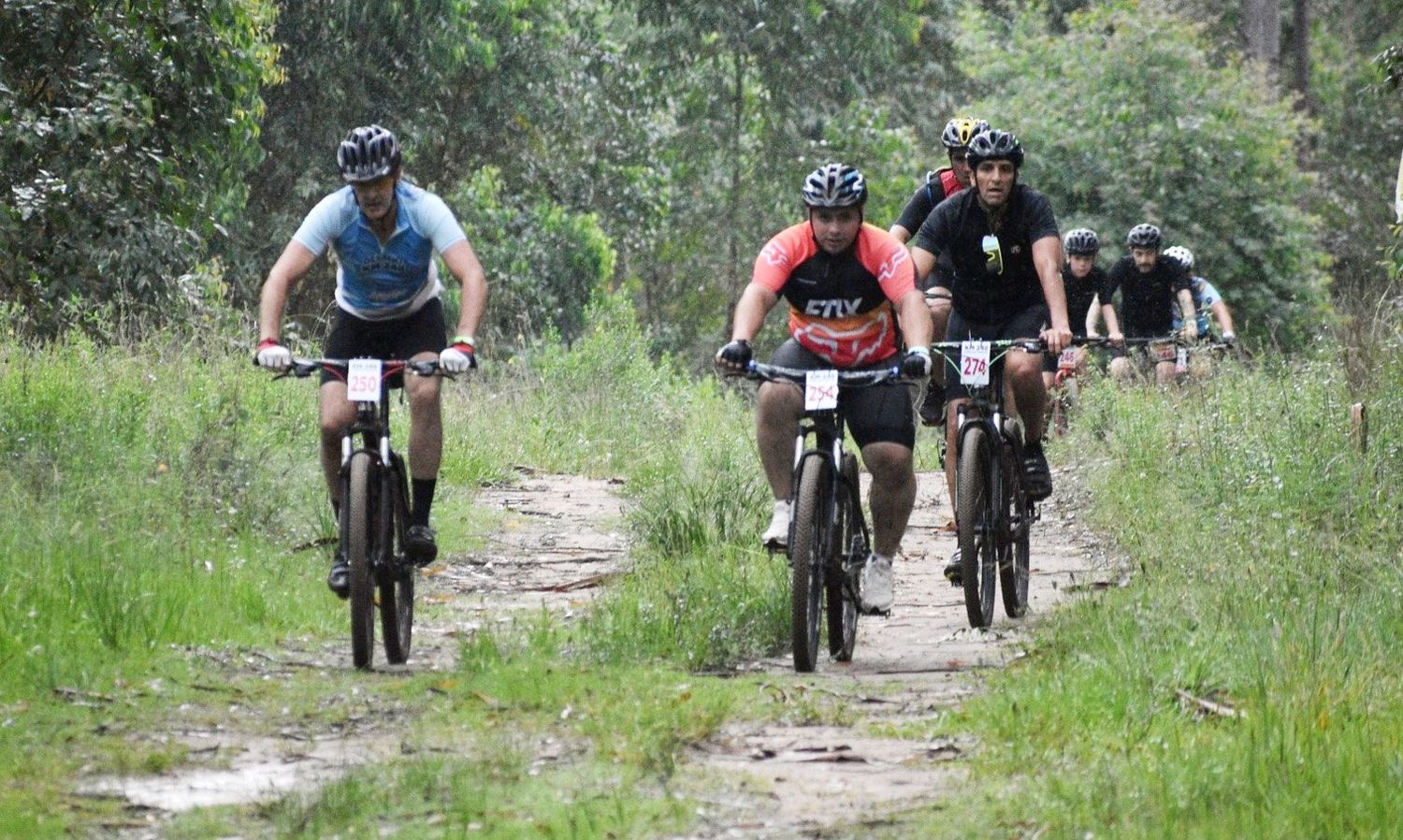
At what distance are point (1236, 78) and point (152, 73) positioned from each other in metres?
17.4

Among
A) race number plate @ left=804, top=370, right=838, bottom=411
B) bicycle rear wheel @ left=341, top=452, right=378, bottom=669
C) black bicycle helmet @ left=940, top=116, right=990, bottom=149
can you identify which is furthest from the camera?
black bicycle helmet @ left=940, top=116, right=990, bottom=149

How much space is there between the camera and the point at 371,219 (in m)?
8.26

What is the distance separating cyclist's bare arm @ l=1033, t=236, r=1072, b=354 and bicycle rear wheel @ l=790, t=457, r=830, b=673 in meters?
1.47

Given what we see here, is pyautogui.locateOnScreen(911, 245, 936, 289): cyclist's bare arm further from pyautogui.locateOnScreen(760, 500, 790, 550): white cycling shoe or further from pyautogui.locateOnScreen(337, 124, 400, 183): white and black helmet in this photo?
pyautogui.locateOnScreen(337, 124, 400, 183): white and black helmet

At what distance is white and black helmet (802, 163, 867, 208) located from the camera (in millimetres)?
8125

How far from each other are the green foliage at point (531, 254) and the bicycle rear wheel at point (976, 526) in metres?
19.0

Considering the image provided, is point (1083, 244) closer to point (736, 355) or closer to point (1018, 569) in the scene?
point (1018, 569)

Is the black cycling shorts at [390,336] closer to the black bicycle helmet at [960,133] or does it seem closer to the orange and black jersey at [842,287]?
the orange and black jersey at [842,287]

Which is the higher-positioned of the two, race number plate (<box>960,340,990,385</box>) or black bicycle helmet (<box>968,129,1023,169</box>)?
black bicycle helmet (<box>968,129,1023,169</box>)

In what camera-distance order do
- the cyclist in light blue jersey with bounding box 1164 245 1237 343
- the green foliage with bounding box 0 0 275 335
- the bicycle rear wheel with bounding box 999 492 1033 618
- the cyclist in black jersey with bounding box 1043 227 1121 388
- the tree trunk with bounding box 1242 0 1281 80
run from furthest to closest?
the tree trunk with bounding box 1242 0 1281 80 < the cyclist in light blue jersey with bounding box 1164 245 1237 343 < the cyclist in black jersey with bounding box 1043 227 1121 388 < the green foliage with bounding box 0 0 275 335 < the bicycle rear wheel with bounding box 999 492 1033 618

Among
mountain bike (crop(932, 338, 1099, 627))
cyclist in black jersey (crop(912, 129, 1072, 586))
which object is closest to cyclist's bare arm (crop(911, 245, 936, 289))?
cyclist in black jersey (crop(912, 129, 1072, 586))

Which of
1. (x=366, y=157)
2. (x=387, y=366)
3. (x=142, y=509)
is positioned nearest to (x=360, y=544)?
(x=387, y=366)

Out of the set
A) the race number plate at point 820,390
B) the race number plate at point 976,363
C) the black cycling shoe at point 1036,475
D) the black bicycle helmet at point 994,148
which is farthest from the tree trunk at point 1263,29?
the race number plate at point 820,390

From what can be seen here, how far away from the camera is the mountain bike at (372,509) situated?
7.54 m
